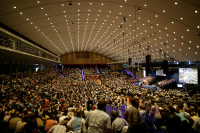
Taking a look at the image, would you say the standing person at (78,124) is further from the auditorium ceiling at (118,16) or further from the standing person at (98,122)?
the auditorium ceiling at (118,16)

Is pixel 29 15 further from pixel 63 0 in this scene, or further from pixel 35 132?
pixel 35 132

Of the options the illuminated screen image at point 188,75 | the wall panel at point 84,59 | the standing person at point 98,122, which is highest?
the wall panel at point 84,59

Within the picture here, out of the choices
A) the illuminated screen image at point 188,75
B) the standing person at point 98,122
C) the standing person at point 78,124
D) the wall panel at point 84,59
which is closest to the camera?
the standing person at point 98,122

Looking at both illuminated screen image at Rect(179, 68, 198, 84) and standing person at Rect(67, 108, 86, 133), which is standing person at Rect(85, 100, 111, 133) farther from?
illuminated screen image at Rect(179, 68, 198, 84)

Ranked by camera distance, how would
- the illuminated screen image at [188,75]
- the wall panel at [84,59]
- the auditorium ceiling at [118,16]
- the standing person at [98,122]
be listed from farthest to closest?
the wall panel at [84,59] < the illuminated screen image at [188,75] < the auditorium ceiling at [118,16] < the standing person at [98,122]

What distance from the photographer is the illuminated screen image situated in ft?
74.7

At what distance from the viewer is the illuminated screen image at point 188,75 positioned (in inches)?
897

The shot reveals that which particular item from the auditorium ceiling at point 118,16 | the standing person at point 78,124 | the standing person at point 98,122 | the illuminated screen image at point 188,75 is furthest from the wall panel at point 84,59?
the standing person at point 98,122

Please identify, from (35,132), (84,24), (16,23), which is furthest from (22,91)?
(35,132)

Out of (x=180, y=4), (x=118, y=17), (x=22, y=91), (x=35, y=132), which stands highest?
→ (x=118, y=17)

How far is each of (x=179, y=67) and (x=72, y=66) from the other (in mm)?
32208

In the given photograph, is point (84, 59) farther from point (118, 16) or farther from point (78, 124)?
point (78, 124)

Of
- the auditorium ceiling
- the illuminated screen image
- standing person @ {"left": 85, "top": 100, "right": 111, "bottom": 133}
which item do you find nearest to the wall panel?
the illuminated screen image

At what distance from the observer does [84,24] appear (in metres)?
18.7
